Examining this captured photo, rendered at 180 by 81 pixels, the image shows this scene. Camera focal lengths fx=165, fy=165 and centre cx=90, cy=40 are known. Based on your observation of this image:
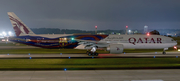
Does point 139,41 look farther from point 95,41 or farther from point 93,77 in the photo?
point 93,77

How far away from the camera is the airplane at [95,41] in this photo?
30.2 meters

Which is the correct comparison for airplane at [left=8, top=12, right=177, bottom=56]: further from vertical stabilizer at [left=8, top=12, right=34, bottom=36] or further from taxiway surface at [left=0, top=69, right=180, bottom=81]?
taxiway surface at [left=0, top=69, right=180, bottom=81]

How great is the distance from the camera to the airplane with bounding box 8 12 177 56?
3024cm

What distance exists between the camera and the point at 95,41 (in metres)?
30.9

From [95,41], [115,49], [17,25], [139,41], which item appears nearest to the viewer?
[115,49]

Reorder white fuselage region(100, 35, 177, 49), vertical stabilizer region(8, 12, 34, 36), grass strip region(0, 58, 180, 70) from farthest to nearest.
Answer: vertical stabilizer region(8, 12, 34, 36), white fuselage region(100, 35, 177, 49), grass strip region(0, 58, 180, 70)

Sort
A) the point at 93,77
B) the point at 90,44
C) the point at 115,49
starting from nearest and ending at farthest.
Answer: the point at 93,77 → the point at 115,49 → the point at 90,44

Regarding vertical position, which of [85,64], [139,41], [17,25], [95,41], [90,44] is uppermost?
[17,25]

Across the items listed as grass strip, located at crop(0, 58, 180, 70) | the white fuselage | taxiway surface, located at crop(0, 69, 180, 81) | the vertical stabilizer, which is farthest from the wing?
taxiway surface, located at crop(0, 69, 180, 81)

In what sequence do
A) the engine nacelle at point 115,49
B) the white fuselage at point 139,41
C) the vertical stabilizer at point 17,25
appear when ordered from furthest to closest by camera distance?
1. the vertical stabilizer at point 17,25
2. the white fuselage at point 139,41
3. the engine nacelle at point 115,49

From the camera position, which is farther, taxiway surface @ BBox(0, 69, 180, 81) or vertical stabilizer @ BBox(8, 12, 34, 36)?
vertical stabilizer @ BBox(8, 12, 34, 36)

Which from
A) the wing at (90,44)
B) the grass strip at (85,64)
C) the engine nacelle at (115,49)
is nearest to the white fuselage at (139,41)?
the wing at (90,44)

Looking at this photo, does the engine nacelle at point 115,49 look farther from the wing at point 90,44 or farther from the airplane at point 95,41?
the wing at point 90,44

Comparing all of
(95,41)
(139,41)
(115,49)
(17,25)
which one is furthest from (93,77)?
(17,25)
